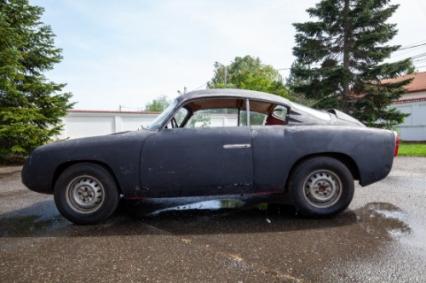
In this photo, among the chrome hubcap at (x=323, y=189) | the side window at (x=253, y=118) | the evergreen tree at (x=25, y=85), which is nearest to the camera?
the chrome hubcap at (x=323, y=189)

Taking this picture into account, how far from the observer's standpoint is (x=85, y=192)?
11.2 ft

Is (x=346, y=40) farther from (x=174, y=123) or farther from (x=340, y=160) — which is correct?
(x=174, y=123)

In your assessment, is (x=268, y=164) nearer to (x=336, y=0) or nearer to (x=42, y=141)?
(x=42, y=141)

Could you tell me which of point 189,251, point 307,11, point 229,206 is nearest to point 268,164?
point 229,206

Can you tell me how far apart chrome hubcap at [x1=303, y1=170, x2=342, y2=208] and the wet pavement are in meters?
0.25

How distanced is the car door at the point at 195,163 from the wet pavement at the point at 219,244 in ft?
1.54

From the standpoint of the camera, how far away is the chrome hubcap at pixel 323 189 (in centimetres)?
344

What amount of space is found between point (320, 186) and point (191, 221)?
1.64 meters

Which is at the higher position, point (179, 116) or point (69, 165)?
point (179, 116)

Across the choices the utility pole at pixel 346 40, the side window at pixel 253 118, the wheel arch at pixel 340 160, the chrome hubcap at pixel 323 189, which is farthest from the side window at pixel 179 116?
the utility pole at pixel 346 40

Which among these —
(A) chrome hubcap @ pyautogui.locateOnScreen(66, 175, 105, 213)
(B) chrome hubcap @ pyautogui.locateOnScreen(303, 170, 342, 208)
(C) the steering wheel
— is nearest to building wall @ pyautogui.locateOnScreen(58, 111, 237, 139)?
(C) the steering wheel

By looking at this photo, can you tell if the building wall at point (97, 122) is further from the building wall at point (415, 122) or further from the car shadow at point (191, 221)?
the building wall at point (415, 122)

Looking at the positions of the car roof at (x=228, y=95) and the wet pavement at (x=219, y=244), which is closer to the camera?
the wet pavement at (x=219, y=244)

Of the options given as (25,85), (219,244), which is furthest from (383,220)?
(25,85)
